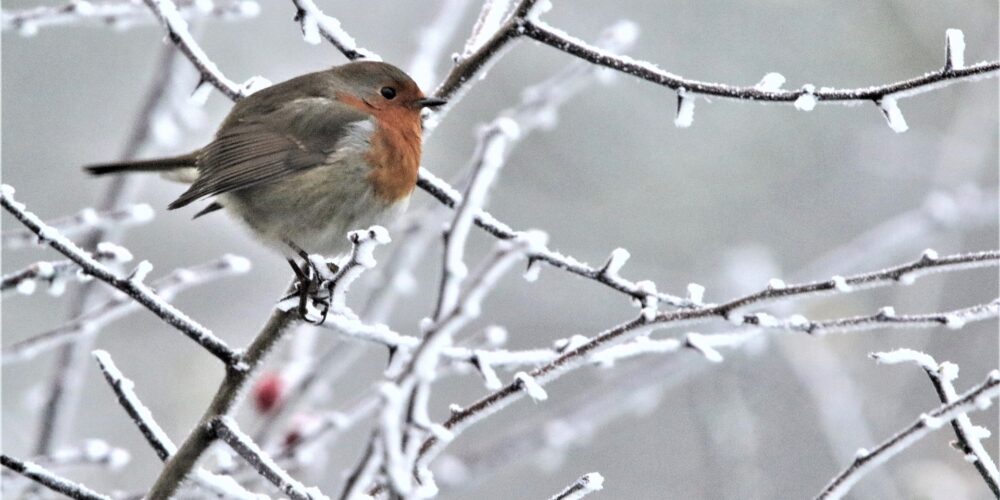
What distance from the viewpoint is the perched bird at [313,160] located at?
296 cm

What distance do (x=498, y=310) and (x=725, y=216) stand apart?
2.25m

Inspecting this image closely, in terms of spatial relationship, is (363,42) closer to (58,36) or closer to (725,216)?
(58,36)

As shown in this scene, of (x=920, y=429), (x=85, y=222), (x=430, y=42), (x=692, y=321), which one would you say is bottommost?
(x=920, y=429)

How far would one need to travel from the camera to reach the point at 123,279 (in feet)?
5.99

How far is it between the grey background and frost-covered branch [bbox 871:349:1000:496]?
185 inches

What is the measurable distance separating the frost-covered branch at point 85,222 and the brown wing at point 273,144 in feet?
1.07

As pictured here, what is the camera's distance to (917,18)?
23.7ft

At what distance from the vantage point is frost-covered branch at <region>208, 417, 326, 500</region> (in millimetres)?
1647

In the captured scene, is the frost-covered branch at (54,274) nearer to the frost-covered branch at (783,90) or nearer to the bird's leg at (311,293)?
the bird's leg at (311,293)

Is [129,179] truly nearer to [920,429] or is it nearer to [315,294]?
[315,294]

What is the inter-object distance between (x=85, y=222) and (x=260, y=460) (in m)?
0.97

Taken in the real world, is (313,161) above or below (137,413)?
above

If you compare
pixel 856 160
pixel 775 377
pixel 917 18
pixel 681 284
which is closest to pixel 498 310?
pixel 681 284

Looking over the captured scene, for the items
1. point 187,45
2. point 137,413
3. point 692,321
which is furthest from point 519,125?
point 137,413
